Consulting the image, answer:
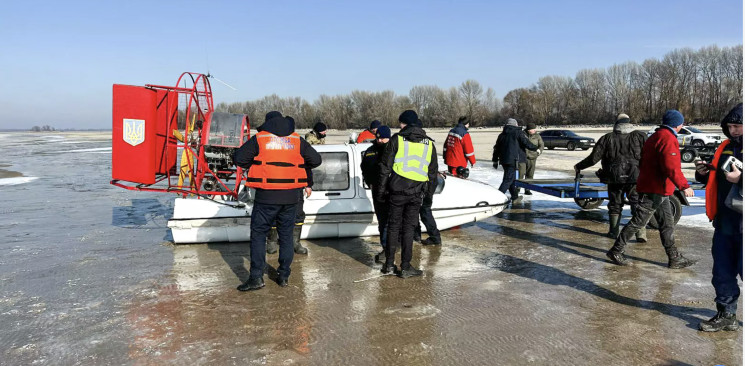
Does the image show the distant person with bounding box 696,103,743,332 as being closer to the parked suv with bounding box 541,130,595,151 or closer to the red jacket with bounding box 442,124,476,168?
the red jacket with bounding box 442,124,476,168

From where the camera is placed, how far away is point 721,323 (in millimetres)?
4387

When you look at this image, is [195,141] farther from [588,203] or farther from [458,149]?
[588,203]

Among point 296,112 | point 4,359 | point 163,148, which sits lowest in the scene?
point 4,359

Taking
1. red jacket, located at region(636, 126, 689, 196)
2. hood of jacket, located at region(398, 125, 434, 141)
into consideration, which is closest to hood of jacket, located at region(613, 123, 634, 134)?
red jacket, located at region(636, 126, 689, 196)

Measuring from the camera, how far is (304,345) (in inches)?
164

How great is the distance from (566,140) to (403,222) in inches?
1127

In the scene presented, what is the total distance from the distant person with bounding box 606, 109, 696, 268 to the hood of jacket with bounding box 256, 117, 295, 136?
392 centimetres

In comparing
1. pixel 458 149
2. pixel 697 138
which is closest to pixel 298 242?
pixel 458 149

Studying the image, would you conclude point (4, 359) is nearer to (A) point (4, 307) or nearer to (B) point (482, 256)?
(A) point (4, 307)

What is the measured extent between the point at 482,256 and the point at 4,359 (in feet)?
16.2

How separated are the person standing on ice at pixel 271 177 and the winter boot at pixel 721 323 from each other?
3688 millimetres

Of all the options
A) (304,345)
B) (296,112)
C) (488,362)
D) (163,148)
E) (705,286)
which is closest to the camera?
(488,362)

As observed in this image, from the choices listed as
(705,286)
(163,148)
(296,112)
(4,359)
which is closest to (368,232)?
(163,148)

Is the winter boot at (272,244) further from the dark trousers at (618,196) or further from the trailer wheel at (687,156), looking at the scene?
the trailer wheel at (687,156)
